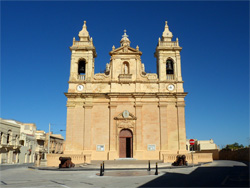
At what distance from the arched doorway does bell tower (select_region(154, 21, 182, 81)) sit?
7.51 m

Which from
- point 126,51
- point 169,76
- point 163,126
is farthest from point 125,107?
point 126,51

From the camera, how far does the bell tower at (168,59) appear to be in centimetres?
3105

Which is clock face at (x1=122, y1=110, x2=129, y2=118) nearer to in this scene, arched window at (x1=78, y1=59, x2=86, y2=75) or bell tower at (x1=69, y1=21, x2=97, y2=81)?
bell tower at (x1=69, y1=21, x2=97, y2=81)

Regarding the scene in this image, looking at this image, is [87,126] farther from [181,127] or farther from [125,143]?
[181,127]

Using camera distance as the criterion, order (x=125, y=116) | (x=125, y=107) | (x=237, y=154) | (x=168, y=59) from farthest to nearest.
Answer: (x=237, y=154), (x=168, y=59), (x=125, y=107), (x=125, y=116)

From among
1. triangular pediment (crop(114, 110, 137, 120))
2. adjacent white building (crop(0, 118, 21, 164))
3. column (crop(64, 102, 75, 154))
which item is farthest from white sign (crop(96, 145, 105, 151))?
adjacent white building (crop(0, 118, 21, 164))

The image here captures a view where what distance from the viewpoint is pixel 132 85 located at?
100ft

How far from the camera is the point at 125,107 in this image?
98.2 feet

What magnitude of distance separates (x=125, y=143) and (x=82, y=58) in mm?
11403

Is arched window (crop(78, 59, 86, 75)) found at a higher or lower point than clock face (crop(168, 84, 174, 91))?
higher

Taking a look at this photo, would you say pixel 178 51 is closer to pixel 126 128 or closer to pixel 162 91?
pixel 162 91

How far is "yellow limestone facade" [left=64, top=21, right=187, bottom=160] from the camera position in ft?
94.0

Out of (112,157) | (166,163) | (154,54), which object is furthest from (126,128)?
(154,54)

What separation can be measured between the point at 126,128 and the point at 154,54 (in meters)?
11.0
